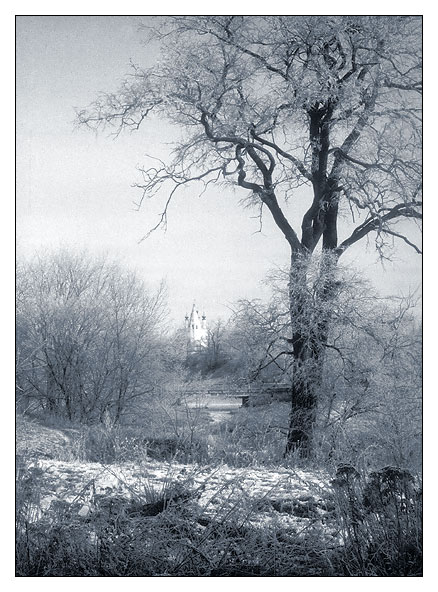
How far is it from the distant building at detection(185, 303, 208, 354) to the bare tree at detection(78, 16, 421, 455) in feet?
1.97

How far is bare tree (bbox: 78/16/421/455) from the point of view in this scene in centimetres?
362

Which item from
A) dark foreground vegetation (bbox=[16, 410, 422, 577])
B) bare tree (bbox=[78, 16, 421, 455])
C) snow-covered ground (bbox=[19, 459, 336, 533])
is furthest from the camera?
bare tree (bbox=[78, 16, 421, 455])

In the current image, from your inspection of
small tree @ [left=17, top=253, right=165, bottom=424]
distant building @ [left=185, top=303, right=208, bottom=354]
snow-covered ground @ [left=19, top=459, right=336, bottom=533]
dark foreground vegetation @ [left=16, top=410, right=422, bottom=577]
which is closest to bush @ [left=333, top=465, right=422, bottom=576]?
dark foreground vegetation @ [left=16, top=410, right=422, bottom=577]

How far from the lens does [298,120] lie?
3865 millimetres

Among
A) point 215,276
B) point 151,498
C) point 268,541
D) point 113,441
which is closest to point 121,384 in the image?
point 113,441

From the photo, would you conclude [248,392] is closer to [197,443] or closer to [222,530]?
[197,443]

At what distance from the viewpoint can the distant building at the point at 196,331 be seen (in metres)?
3.80

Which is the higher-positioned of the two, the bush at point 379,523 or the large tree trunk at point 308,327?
the large tree trunk at point 308,327

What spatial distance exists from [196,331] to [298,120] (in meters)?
1.56

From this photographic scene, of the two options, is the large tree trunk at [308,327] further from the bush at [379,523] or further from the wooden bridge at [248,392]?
the bush at [379,523]

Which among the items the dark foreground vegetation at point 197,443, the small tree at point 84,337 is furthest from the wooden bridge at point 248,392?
the small tree at point 84,337

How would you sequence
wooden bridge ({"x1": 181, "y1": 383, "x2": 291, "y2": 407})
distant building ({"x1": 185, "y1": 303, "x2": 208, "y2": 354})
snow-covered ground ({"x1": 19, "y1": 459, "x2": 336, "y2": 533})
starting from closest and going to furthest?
1. snow-covered ground ({"x1": 19, "y1": 459, "x2": 336, "y2": 533})
2. distant building ({"x1": 185, "y1": 303, "x2": 208, "y2": 354})
3. wooden bridge ({"x1": 181, "y1": 383, "x2": 291, "y2": 407})

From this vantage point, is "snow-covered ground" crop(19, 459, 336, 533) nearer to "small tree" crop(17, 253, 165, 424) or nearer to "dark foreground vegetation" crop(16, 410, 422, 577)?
"dark foreground vegetation" crop(16, 410, 422, 577)

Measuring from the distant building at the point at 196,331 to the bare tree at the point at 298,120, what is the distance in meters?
0.60
